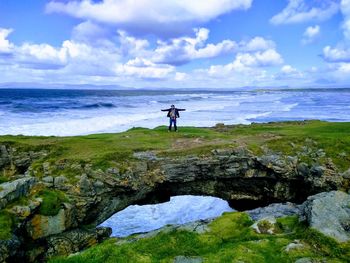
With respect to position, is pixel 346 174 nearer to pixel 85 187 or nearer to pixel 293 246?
pixel 293 246

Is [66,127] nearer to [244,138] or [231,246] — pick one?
[244,138]

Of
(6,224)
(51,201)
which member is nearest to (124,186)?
(51,201)

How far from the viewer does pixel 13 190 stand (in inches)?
731

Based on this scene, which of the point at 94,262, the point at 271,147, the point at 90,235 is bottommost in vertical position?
the point at 90,235

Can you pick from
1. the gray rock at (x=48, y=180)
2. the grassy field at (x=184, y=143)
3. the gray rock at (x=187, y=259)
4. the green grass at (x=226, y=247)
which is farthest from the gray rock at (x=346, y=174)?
the gray rock at (x=48, y=180)

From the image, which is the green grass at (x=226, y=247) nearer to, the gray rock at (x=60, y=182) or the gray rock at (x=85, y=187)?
the gray rock at (x=85, y=187)

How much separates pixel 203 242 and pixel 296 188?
1449 centimetres

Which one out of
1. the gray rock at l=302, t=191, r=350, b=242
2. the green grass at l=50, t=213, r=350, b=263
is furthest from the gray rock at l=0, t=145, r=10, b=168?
the gray rock at l=302, t=191, r=350, b=242

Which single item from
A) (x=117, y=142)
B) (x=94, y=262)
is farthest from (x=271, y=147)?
(x=94, y=262)

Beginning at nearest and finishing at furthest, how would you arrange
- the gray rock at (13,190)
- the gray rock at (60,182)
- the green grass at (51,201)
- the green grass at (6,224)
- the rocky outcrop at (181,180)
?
the green grass at (6,224) → the gray rock at (13,190) → the green grass at (51,201) → the gray rock at (60,182) → the rocky outcrop at (181,180)

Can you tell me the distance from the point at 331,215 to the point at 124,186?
13.1 meters

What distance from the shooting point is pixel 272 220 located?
1402cm

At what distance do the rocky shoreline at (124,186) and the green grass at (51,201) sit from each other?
5 cm

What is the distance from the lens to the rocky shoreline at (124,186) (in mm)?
18016
